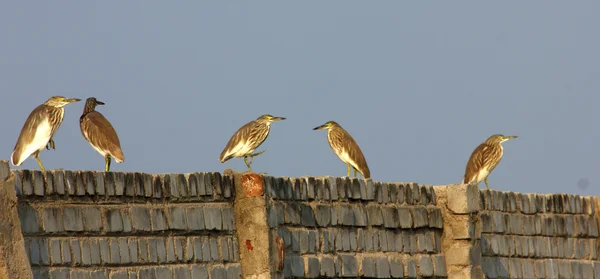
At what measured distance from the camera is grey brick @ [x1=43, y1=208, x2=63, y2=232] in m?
11.6

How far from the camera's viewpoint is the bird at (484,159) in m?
18.8

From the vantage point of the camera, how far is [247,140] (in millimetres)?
15883

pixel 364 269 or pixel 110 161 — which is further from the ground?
pixel 110 161

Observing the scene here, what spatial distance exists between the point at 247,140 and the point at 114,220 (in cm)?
380

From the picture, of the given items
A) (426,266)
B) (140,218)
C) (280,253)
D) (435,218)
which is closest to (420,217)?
(435,218)

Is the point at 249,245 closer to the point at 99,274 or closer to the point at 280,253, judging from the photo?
the point at 280,253

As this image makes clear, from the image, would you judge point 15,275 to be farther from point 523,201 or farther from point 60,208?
point 523,201

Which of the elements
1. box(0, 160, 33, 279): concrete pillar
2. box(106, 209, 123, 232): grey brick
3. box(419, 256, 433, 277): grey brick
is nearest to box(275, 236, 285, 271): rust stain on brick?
box(106, 209, 123, 232): grey brick

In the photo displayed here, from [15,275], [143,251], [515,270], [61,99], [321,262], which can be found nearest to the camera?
[15,275]

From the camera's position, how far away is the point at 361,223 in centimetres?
1558

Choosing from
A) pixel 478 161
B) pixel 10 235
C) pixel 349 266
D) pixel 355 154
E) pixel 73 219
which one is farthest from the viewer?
pixel 478 161

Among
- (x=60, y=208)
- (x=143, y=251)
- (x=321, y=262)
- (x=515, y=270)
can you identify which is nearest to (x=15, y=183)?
(x=60, y=208)

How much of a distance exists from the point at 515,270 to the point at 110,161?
6.54 metres

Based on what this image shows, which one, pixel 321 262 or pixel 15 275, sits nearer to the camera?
pixel 15 275
